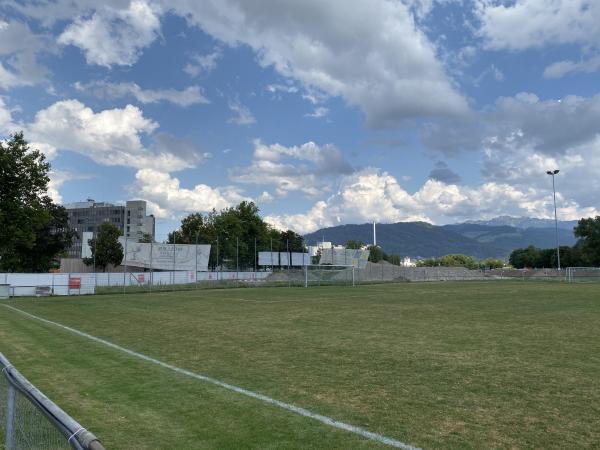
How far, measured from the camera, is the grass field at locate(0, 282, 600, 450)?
5.77 meters

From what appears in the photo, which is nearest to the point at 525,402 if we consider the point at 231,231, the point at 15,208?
the point at 15,208

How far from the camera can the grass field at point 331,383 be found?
18.9 feet

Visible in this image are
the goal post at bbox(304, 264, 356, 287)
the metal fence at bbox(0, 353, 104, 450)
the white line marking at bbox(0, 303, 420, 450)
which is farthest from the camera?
the goal post at bbox(304, 264, 356, 287)

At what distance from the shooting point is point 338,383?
8.31m

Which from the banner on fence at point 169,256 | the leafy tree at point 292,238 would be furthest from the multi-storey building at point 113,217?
the banner on fence at point 169,256

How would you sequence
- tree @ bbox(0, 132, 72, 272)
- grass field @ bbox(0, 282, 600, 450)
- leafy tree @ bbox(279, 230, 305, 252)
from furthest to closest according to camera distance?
leafy tree @ bbox(279, 230, 305, 252) < tree @ bbox(0, 132, 72, 272) < grass field @ bbox(0, 282, 600, 450)

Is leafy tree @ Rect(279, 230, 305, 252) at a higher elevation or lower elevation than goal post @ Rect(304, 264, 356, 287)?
higher

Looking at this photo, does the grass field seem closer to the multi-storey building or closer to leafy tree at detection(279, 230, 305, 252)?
leafy tree at detection(279, 230, 305, 252)

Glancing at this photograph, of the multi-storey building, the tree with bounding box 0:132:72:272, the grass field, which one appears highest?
the multi-storey building

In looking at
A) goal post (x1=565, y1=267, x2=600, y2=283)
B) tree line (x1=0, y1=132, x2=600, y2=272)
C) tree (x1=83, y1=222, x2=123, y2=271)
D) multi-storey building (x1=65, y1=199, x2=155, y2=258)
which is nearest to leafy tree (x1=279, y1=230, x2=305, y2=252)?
tree line (x1=0, y1=132, x2=600, y2=272)

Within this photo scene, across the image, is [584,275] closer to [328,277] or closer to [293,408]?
[328,277]

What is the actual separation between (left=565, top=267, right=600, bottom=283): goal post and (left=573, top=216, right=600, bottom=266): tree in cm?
4340

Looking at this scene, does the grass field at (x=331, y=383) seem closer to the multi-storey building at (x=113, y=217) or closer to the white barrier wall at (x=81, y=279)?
the white barrier wall at (x=81, y=279)

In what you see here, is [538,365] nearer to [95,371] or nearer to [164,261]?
[95,371]
